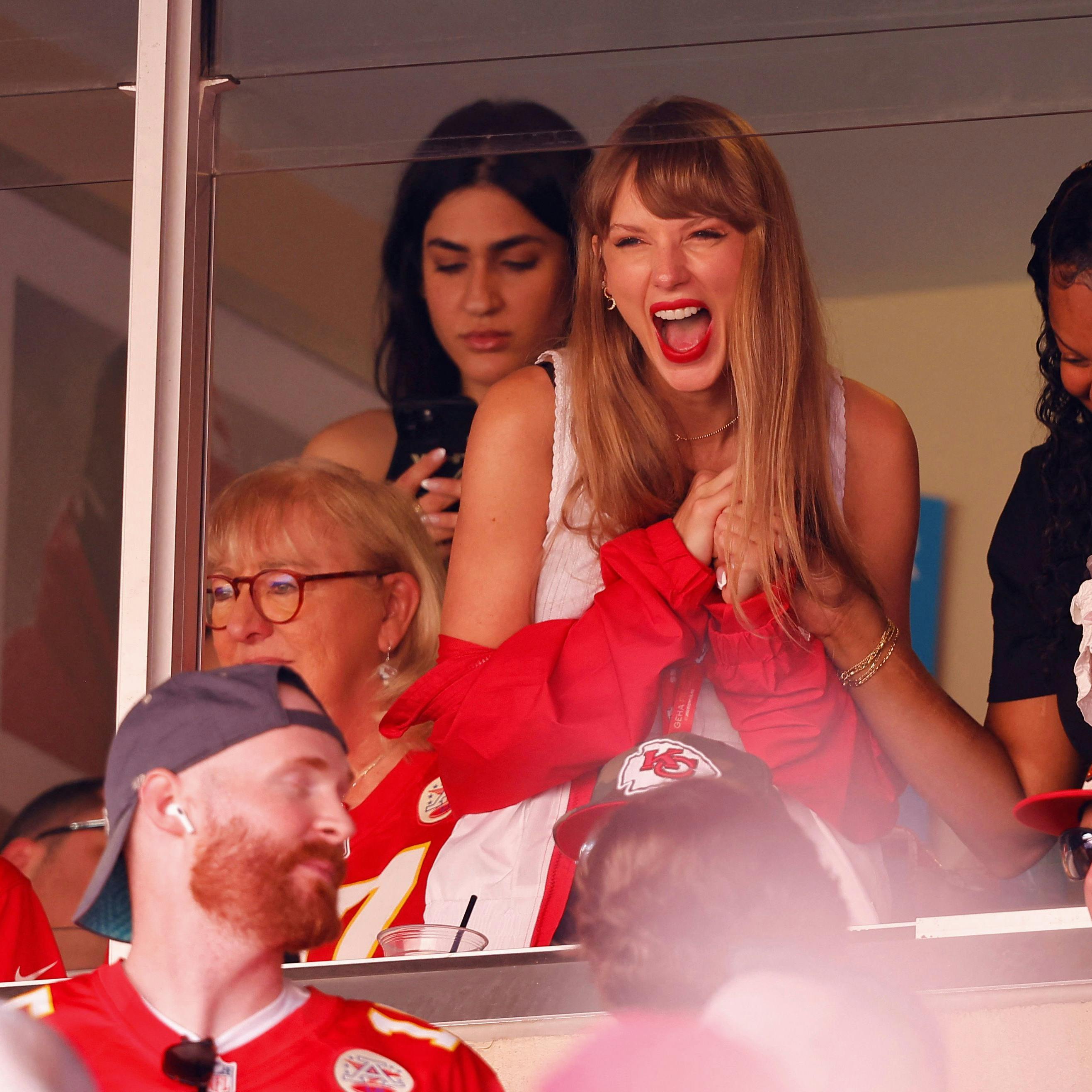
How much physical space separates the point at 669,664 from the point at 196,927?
88 cm

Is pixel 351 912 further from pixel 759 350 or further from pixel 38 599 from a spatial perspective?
pixel 759 350

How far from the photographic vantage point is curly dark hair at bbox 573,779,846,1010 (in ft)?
4.60

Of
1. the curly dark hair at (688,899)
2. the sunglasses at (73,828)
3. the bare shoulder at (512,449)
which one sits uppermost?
the bare shoulder at (512,449)

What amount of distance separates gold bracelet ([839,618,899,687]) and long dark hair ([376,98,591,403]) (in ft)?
2.65

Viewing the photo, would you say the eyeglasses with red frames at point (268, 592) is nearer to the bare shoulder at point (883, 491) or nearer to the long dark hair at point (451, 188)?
the long dark hair at point (451, 188)

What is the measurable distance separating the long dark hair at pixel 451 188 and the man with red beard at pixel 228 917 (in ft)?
3.80

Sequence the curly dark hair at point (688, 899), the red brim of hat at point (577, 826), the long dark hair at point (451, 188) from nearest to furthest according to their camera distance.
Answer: the curly dark hair at point (688, 899) → the red brim of hat at point (577, 826) → the long dark hair at point (451, 188)

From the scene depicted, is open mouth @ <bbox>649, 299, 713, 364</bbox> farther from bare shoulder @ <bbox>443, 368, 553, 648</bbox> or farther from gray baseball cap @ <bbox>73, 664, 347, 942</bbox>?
gray baseball cap @ <bbox>73, 664, 347, 942</bbox>

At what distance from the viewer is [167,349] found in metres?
2.27

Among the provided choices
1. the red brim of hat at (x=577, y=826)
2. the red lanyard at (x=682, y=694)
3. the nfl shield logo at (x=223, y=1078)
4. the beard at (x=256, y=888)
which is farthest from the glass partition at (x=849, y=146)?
the nfl shield logo at (x=223, y=1078)

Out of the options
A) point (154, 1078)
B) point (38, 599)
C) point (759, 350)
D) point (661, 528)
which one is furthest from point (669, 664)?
point (38, 599)

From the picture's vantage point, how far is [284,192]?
2.39 metres

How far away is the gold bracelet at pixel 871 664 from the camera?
2074 millimetres

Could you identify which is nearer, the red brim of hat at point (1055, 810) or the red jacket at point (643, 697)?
the red brim of hat at point (1055, 810)
